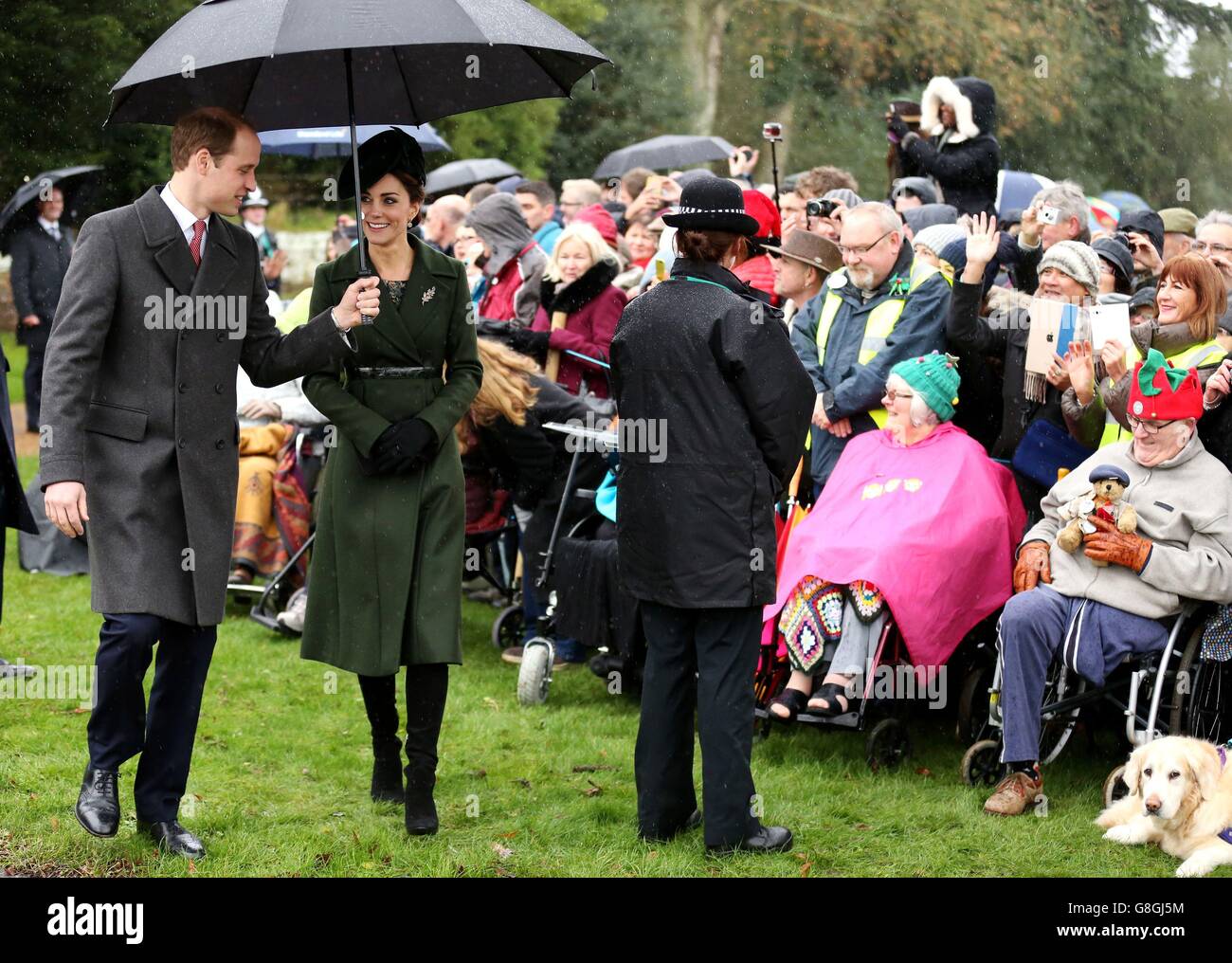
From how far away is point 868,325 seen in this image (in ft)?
23.3

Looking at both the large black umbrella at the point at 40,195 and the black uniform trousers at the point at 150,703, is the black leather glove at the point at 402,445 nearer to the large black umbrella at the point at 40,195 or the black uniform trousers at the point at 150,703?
the black uniform trousers at the point at 150,703

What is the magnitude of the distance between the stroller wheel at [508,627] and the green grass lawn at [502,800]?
1.69 feet

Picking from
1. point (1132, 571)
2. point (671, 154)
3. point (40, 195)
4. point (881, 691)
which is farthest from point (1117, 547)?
point (671, 154)

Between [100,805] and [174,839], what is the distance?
10.4 inches

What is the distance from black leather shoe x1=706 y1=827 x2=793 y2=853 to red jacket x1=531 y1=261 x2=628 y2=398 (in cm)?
359

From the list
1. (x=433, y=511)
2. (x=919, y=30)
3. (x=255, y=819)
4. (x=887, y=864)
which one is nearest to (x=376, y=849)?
(x=255, y=819)

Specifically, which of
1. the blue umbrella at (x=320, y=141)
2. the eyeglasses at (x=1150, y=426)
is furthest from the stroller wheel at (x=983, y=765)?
the blue umbrella at (x=320, y=141)

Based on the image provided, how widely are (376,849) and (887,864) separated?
66.4 inches

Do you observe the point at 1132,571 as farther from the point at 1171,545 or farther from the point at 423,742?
the point at 423,742

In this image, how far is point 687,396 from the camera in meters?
5.02

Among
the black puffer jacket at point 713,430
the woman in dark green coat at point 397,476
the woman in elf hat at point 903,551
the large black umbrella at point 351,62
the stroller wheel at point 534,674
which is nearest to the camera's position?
the large black umbrella at point 351,62

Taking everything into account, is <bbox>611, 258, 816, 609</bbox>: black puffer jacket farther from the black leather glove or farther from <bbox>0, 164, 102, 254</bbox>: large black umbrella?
<bbox>0, 164, 102, 254</bbox>: large black umbrella

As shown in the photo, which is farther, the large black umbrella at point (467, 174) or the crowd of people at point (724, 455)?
the large black umbrella at point (467, 174)

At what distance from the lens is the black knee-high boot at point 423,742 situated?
5.37m
